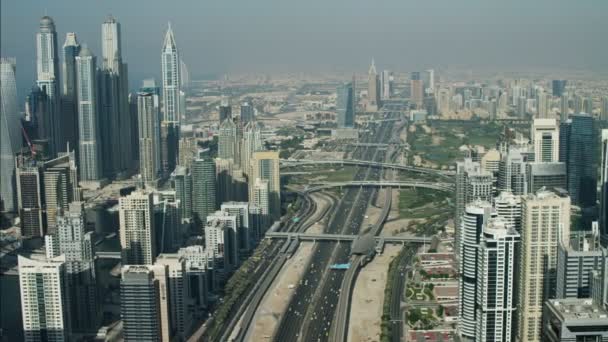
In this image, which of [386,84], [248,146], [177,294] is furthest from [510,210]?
[386,84]

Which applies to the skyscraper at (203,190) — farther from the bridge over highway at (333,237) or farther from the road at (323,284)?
the road at (323,284)

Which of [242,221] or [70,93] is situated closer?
[242,221]

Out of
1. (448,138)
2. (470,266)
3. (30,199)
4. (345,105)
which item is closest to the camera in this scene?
(470,266)

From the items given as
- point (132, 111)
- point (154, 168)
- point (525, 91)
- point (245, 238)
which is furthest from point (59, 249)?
point (525, 91)

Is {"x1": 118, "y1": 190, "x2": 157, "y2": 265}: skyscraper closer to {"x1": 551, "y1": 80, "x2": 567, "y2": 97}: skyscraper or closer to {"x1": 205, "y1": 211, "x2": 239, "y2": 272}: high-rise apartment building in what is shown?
{"x1": 205, "y1": 211, "x2": 239, "y2": 272}: high-rise apartment building

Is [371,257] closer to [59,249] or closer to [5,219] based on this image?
[59,249]

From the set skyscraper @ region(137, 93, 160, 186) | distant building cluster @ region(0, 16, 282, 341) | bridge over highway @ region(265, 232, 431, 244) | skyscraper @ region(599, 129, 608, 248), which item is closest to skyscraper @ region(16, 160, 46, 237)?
distant building cluster @ region(0, 16, 282, 341)

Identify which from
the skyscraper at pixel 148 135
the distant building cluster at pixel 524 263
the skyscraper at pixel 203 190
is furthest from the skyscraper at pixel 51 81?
the distant building cluster at pixel 524 263

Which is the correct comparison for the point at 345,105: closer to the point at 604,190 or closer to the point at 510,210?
the point at 604,190
